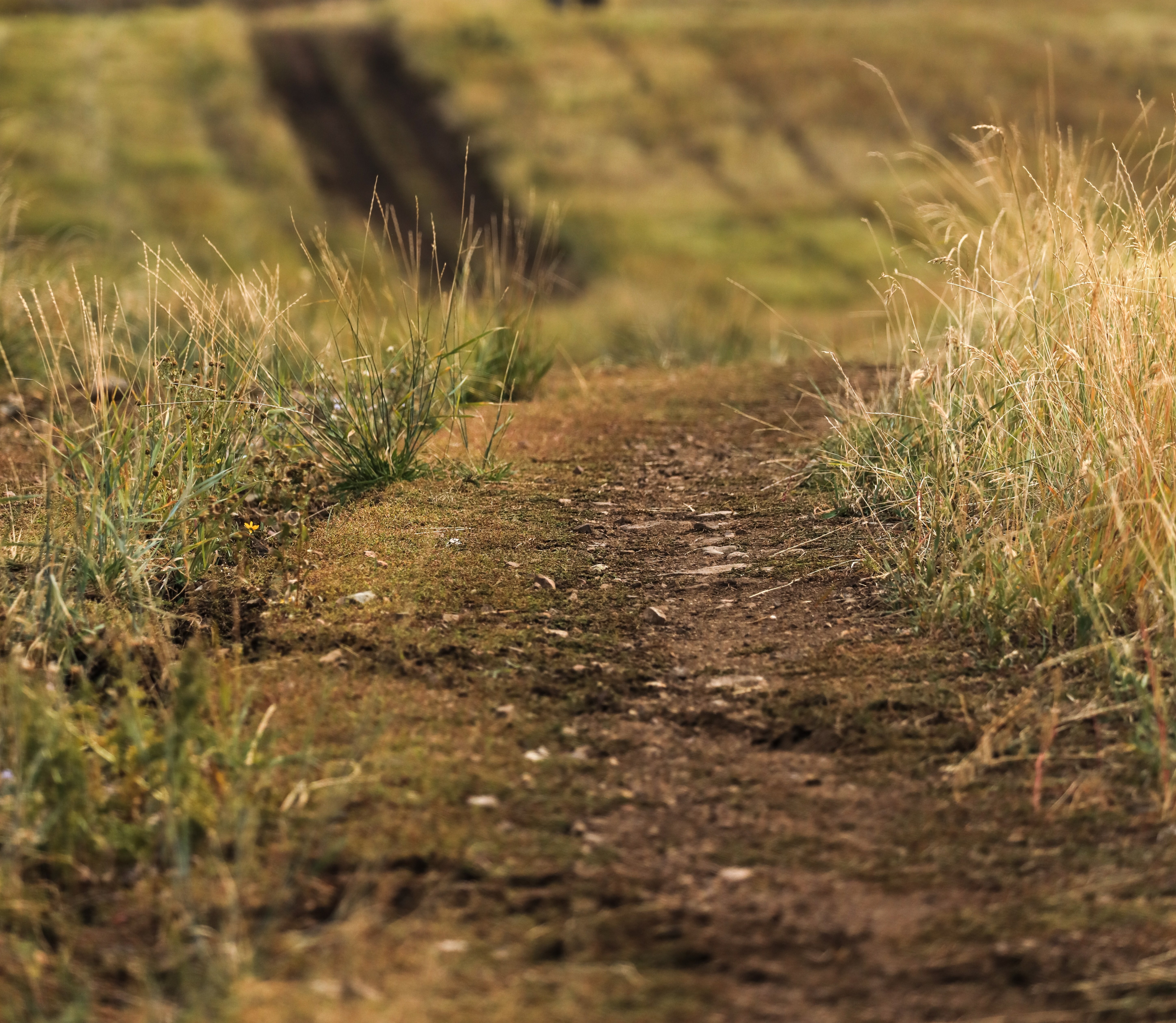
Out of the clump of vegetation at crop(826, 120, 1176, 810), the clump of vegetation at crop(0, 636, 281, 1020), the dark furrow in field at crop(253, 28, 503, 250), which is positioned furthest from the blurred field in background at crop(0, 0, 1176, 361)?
the clump of vegetation at crop(0, 636, 281, 1020)

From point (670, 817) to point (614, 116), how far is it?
23.8 metres

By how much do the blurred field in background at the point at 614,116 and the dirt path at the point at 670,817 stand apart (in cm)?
747

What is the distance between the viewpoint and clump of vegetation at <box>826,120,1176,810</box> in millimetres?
2369

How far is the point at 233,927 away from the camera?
1.62 meters

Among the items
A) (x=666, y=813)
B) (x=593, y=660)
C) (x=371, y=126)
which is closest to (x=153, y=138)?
(x=371, y=126)

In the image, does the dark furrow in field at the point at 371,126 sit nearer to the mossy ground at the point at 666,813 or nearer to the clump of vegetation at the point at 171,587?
the clump of vegetation at the point at 171,587

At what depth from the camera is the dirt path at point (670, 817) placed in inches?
62.1

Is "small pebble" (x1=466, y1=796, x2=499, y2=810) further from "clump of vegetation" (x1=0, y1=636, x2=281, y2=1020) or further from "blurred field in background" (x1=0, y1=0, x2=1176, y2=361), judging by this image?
"blurred field in background" (x1=0, y1=0, x2=1176, y2=361)

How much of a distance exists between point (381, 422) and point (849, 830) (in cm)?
220

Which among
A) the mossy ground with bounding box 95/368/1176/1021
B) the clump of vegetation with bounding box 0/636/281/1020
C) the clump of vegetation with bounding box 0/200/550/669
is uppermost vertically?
the clump of vegetation with bounding box 0/200/550/669

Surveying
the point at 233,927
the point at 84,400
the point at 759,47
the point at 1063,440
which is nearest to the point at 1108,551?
the point at 1063,440

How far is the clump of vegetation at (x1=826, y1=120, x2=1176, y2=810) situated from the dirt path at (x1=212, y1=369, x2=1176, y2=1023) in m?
0.14

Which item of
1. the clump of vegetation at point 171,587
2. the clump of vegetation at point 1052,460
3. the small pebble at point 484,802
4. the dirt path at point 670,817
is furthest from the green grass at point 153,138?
the small pebble at point 484,802

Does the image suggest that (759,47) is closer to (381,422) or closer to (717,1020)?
(381,422)
